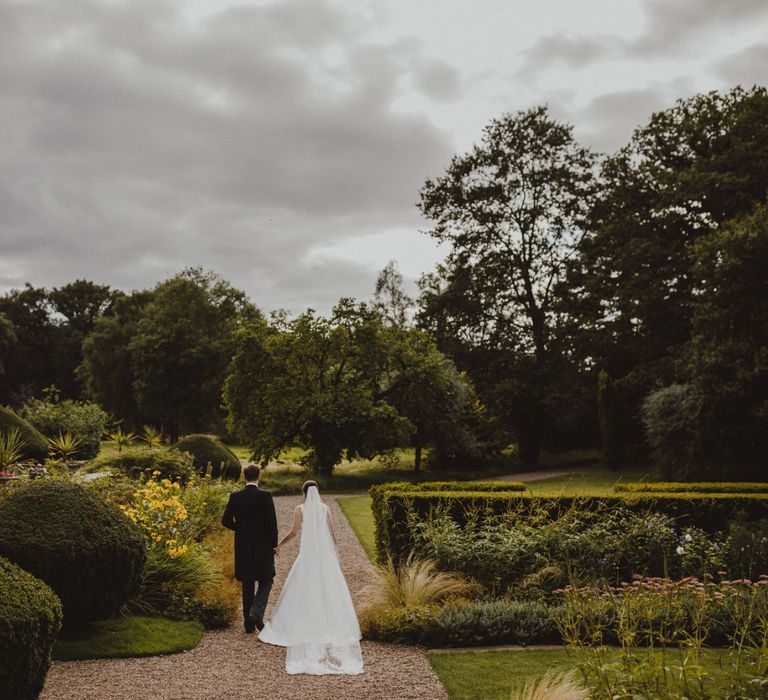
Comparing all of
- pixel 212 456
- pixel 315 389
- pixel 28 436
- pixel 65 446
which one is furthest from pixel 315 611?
pixel 315 389

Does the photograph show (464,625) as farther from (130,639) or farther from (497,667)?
(130,639)

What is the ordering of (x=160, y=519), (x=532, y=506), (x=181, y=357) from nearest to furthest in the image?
(x=160, y=519), (x=532, y=506), (x=181, y=357)

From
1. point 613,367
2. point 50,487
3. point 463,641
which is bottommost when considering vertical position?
point 463,641

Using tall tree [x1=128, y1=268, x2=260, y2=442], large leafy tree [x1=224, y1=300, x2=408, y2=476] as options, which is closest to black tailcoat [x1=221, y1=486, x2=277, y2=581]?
large leafy tree [x1=224, y1=300, x2=408, y2=476]

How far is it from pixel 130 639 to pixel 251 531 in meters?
1.66

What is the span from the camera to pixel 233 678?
6648 mm

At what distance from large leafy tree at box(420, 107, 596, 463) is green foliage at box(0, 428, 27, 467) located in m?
19.1

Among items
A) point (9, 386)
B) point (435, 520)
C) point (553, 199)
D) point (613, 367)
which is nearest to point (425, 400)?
point (613, 367)

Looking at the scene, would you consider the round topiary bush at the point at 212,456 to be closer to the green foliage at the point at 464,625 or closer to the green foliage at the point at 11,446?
the green foliage at the point at 11,446

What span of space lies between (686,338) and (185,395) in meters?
27.3

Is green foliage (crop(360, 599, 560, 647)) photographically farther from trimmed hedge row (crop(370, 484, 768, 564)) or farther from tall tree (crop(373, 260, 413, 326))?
tall tree (crop(373, 260, 413, 326))

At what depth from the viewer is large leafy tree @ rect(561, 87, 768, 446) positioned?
26438 mm

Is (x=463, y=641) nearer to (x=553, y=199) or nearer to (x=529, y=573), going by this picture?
(x=529, y=573)

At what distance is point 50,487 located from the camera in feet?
25.0
